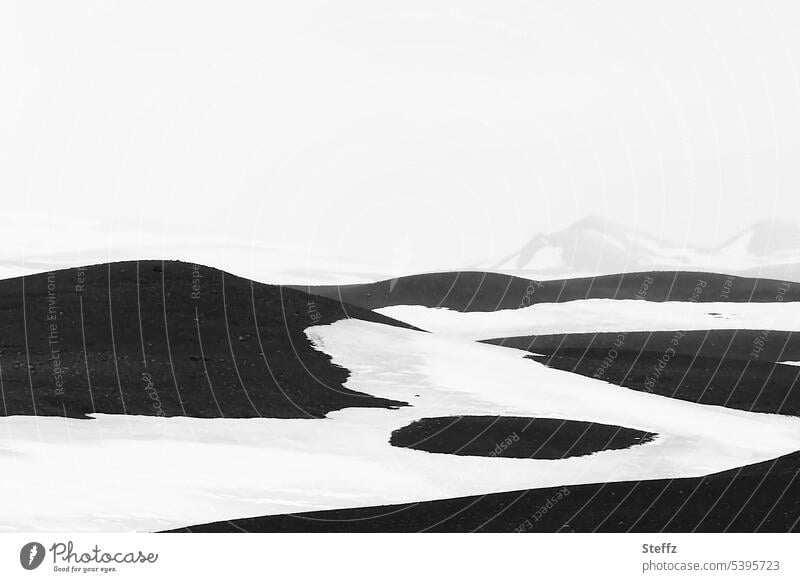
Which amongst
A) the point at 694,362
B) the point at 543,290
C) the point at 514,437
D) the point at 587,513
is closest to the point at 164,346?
the point at 514,437

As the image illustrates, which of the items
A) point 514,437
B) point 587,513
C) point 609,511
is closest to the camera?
point 587,513

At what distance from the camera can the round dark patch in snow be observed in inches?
1423

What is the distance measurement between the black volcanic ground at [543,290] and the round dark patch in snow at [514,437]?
49.8 metres

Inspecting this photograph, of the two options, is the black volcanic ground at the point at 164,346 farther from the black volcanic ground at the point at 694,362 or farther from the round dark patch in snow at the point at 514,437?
the black volcanic ground at the point at 694,362

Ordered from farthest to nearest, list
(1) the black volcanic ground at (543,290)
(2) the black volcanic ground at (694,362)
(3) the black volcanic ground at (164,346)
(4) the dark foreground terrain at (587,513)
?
(1) the black volcanic ground at (543,290) < (2) the black volcanic ground at (694,362) < (3) the black volcanic ground at (164,346) < (4) the dark foreground terrain at (587,513)

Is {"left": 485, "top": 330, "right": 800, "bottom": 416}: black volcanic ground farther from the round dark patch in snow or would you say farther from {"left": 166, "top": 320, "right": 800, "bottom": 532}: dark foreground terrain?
{"left": 166, "top": 320, "right": 800, "bottom": 532}: dark foreground terrain

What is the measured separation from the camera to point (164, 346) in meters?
47.0

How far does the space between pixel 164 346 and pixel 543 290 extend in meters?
64.6

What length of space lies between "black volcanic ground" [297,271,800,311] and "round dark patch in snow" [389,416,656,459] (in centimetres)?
4980

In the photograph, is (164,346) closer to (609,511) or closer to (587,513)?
(587,513)

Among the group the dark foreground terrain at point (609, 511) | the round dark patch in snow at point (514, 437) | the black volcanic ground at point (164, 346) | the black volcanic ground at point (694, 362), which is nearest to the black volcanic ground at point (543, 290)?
the black volcanic ground at point (694, 362)

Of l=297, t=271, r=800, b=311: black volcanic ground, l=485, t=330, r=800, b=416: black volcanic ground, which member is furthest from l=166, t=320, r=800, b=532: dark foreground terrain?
l=297, t=271, r=800, b=311: black volcanic ground

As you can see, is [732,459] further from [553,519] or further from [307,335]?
[307,335]

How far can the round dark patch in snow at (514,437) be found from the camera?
36156 mm
